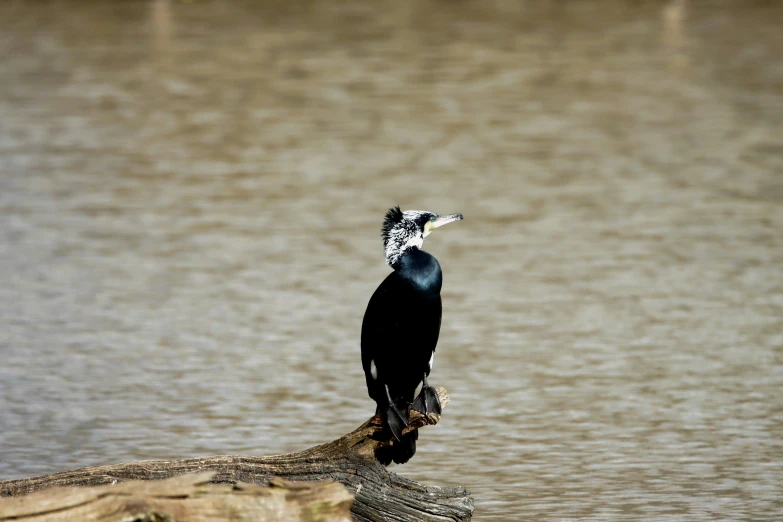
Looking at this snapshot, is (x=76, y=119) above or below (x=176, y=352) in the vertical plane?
above

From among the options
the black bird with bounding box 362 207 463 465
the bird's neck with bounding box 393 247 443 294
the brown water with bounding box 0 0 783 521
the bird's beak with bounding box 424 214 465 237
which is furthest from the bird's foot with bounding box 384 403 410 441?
the brown water with bounding box 0 0 783 521

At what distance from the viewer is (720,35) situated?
41.1 feet

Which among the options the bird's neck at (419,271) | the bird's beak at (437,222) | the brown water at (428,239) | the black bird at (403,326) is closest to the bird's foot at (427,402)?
the black bird at (403,326)

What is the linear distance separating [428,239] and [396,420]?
4663 mm

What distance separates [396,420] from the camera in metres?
3.71

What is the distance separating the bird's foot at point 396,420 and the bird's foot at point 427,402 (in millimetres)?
49

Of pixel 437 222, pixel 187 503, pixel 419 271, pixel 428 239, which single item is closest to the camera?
pixel 187 503

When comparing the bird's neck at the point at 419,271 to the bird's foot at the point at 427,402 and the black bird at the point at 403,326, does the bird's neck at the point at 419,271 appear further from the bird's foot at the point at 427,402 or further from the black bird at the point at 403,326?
the bird's foot at the point at 427,402

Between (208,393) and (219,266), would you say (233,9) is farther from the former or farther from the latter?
(208,393)

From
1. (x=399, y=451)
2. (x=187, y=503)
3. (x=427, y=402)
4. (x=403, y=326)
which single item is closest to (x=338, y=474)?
(x=399, y=451)

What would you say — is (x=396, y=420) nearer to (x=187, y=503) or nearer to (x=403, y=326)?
(x=403, y=326)

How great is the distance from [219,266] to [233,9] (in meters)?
6.38

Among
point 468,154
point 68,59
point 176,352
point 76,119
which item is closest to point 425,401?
point 176,352

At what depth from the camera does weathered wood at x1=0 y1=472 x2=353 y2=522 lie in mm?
3008
